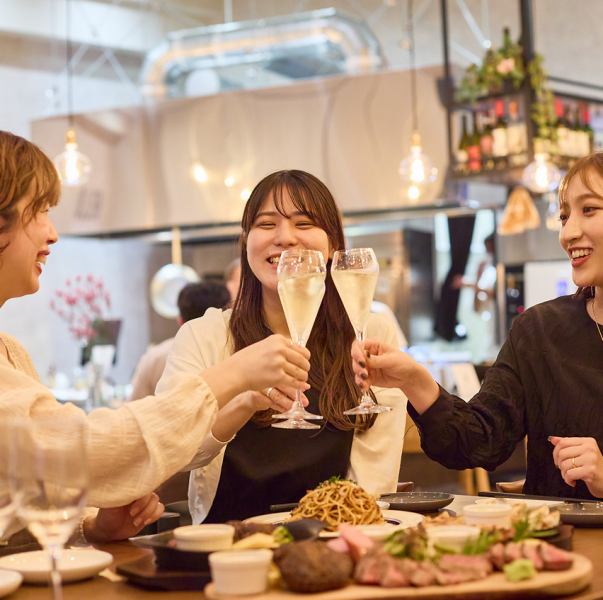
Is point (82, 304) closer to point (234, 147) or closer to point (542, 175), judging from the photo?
point (234, 147)

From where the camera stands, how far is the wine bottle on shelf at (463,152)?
288 inches

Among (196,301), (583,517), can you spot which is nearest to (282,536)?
(583,517)

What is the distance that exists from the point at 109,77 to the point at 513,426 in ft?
26.2

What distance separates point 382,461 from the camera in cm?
267

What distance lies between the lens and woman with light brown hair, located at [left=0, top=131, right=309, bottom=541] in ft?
5.66

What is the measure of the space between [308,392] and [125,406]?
101 centimetres

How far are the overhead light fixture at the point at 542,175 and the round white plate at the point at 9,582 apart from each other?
5.24 m

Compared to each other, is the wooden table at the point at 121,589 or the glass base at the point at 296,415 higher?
the glass base at the point at 296,415

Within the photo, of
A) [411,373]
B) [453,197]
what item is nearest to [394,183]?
[453,197]

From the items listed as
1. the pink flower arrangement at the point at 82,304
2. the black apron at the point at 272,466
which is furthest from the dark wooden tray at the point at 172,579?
the pink flower arrangement at the point at 82,304

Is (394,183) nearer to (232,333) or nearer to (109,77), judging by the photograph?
(109,77)

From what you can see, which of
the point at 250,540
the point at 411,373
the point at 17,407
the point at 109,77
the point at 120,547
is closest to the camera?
the point at 250,540

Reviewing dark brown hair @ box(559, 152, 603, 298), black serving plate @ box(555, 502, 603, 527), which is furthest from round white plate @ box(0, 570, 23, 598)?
dark brown hair @ box(559, 152, 603, 298)

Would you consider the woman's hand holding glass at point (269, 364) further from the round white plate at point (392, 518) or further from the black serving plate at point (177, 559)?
the black serving plate at point (177, 559)
